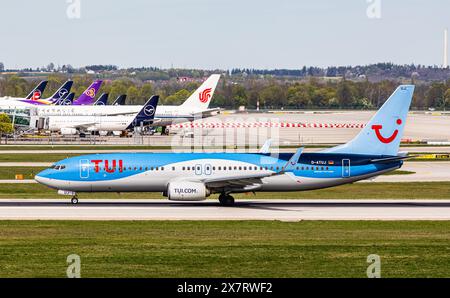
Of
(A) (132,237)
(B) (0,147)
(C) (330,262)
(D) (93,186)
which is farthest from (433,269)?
(B) (0,147)

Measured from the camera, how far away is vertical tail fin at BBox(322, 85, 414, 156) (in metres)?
59.8

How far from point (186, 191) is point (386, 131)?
1414 centimetres

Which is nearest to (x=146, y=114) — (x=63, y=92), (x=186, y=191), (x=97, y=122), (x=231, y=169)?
(x=97, y=122)

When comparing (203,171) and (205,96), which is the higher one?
(205,96)

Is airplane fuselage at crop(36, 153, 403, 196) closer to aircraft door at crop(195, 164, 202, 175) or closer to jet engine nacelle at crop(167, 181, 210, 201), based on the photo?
aircraft door at crop(195, 164, 202, 175)

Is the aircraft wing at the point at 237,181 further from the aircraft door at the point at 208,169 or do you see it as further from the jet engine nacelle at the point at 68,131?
the jet engine nacelle at the point at 68,131

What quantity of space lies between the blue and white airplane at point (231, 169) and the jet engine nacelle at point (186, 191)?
63mm

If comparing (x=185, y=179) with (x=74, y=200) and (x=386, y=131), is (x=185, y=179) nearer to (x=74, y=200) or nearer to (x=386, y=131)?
(x=74, y=200)

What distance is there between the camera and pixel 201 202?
60719mm

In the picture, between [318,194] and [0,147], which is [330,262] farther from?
[0,147]

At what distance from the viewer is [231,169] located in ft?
193

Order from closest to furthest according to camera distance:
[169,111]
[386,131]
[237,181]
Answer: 1. [237,181]
2. [386,131]
3. [169,111]

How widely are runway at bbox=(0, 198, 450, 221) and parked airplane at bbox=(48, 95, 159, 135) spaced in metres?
85.5

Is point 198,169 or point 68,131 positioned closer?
point 198,169
